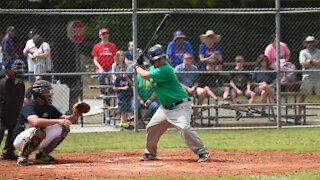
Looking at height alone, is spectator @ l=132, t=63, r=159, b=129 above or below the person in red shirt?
below

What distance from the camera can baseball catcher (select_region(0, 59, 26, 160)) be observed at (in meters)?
12.9

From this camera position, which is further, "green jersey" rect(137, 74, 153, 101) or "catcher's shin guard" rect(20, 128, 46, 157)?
"green jersey" rect(137, 74, 153, 101)

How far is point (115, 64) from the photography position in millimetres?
18688

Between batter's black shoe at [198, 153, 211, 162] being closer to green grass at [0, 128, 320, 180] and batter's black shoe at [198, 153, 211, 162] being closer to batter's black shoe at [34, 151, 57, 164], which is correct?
green grass at [0, 128, 320, 180]

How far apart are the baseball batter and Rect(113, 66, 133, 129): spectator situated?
5.66m

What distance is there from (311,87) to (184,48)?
3.19 meters

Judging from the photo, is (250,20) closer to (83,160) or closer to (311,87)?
(311,87)

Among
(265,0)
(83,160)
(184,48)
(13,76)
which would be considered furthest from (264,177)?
(265,0)

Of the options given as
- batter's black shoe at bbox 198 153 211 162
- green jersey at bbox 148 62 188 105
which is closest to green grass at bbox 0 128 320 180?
batter's black shoe at bbox 198 153 211 162

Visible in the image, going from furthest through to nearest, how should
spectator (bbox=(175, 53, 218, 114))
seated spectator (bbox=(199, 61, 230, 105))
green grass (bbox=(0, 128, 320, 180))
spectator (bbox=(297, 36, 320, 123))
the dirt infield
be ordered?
spectator (bbox=(297, 36, 320, 123)) → seated spectator (bbox=(199, 61, 230, 105)) → spectator (bbox=(175, 53, 218, 114)) → green grass (bbox=(0, 128, 320, 180)) → the dirt infield

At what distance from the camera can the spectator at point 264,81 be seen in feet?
62.5

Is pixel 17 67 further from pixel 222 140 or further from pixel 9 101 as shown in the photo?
pixel 222 140

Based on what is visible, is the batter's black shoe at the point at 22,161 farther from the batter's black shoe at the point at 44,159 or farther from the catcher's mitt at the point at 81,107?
the catcher's mitt at the point at 81,107

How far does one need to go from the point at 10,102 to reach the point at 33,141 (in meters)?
1.05
